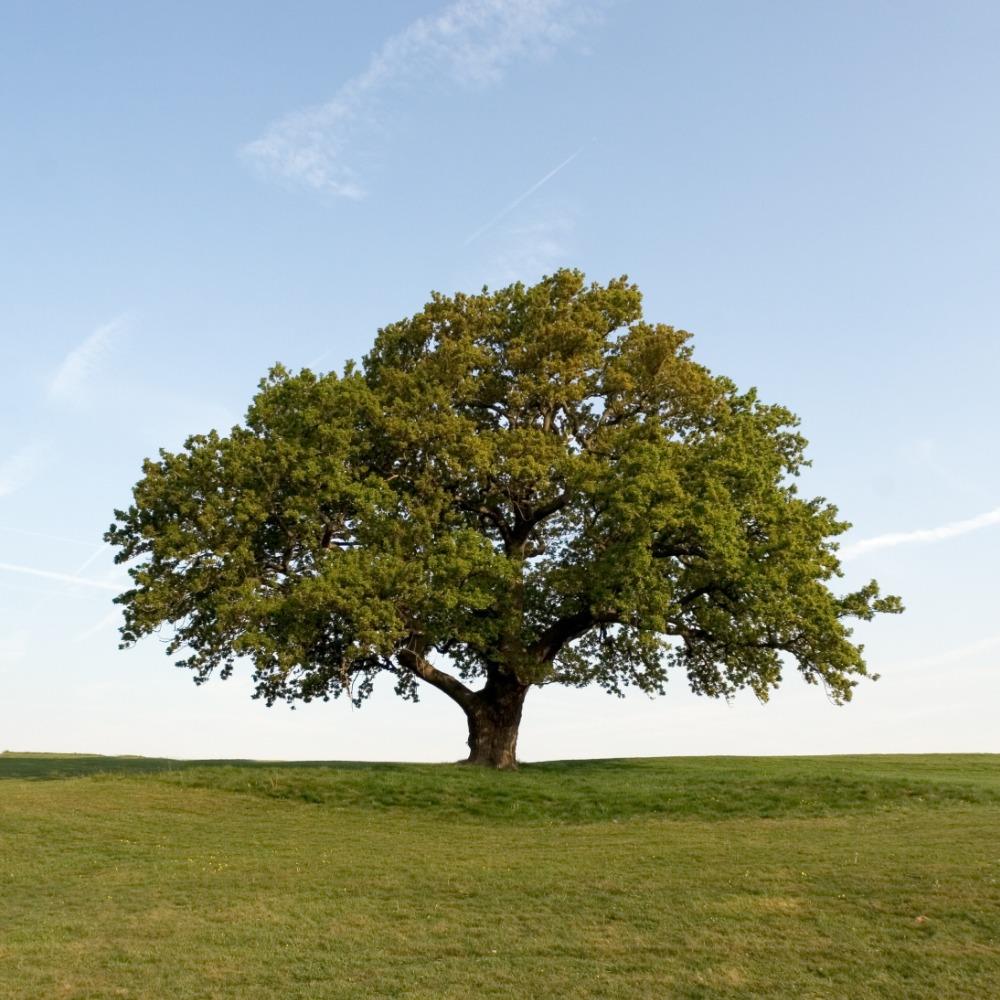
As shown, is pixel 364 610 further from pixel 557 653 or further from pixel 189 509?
pixel 557 653

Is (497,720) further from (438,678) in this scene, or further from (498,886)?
(498,886)

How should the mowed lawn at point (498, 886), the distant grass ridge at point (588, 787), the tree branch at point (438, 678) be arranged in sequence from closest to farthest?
the mowed lawn at point (498, 886) → the distant grass ridge at point (588, 787) → the tree branch at point (438, 678)

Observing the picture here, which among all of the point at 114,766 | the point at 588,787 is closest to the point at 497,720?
the point at 588,787

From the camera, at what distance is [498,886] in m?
21.6

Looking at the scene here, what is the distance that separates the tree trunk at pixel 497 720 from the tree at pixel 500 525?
0.09 meters

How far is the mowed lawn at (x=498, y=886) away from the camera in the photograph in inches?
642

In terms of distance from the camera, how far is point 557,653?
4356 centimetres

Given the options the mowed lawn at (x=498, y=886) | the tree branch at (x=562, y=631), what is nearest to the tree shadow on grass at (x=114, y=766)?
the mowed lawn at (x=498, y=886)

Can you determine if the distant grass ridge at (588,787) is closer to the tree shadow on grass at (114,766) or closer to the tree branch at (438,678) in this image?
the tree shadow on grass at (114,766)

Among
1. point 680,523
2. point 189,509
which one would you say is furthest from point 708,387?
point 189,509

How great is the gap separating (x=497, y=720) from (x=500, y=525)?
26.8ft

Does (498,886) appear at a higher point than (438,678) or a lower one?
lower

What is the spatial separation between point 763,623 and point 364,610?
52.5ft

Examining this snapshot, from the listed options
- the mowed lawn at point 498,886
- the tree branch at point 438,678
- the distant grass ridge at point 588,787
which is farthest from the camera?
the tree branch at point 438,678
